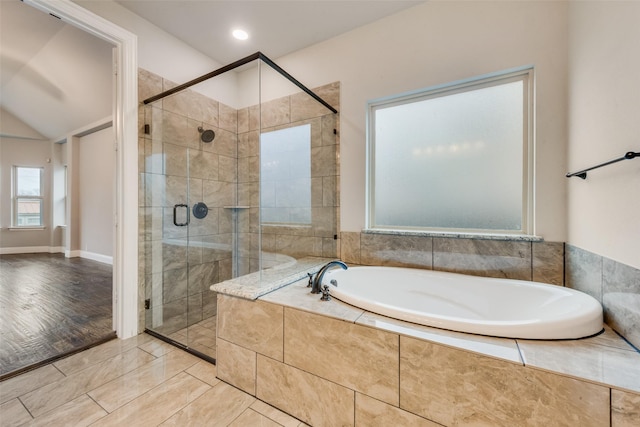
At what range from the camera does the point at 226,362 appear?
1526 millimetres

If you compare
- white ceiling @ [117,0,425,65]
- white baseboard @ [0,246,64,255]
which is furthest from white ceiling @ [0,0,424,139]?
white baseboard @ [0,246,64,255]

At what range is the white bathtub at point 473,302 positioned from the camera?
101cm

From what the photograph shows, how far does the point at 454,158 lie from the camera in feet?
6.57

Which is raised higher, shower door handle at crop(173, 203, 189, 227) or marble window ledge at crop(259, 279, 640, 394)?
shower door handle at crop(173, 203, 189, 227)

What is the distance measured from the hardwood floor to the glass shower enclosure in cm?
54

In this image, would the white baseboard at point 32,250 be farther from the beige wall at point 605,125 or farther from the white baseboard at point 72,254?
the beige wall at point 605,125

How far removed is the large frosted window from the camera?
1.83 metres

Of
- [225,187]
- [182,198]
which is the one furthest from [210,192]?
[182,198]

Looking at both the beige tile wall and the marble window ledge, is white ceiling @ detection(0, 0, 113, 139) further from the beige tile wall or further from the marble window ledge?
the marble window ledge

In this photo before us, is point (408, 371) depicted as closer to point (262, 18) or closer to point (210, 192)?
point (210, 192)

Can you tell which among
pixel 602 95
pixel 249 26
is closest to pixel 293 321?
pixel 602 95

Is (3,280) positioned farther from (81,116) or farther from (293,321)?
(293,321)

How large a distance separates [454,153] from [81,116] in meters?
6.08

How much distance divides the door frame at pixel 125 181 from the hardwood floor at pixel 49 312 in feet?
0.89
